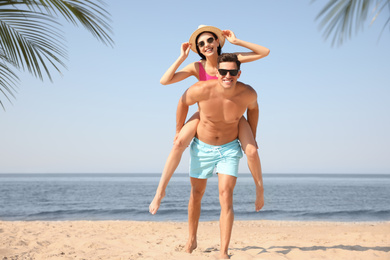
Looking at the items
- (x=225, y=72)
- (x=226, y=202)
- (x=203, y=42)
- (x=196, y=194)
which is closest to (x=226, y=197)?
(x=226, y=202)

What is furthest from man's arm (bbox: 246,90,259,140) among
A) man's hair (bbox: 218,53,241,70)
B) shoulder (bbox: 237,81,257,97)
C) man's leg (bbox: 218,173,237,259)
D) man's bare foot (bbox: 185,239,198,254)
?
man's bare foot (bbox: 185,239,198,254)

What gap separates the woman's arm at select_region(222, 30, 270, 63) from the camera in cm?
424

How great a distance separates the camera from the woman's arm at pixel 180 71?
173 inches

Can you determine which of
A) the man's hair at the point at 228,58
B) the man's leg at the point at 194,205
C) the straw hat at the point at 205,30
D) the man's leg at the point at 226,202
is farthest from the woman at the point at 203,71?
the man's leg at the point at 194,205

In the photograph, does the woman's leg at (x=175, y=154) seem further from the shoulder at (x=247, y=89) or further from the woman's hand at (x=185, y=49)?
the woman's hand at (x=185, y=49)

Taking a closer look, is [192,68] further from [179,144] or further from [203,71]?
[179,144]

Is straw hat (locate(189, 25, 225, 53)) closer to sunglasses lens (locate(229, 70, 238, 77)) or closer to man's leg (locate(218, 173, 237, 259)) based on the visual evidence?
sunglasses lens (locate(229, 70, 238, 77))

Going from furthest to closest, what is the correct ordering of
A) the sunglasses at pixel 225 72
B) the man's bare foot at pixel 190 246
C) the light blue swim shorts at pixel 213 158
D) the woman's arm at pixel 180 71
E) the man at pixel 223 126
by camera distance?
the man's bare foot at pixel 190 246 → the light blue swim shorts at pixel 213 158 → the woman's arm at pixel 180 71 → the man at pixel 223 126 → the sunglasses at pixel 225 72

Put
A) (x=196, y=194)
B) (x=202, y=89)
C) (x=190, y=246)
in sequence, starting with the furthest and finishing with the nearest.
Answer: (x=190, y=246) → (x=196, y=194) → (x=202, y=89)

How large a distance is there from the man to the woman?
13 cm

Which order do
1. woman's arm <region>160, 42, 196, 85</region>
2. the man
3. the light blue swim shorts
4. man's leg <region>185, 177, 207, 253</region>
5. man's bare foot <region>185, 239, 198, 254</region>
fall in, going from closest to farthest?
1. the man
2. woman's arm <region>160, 42, 196, 85</region>
3. the light blue swim shorts
4. man's leg <region>185, 177, 207, 253</region>
5. man's bare foot <region>185, 239, 198, 254</region>

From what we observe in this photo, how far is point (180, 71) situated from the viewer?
180 inches

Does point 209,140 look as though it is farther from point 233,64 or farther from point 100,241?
point 100,241

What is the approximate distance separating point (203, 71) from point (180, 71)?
290mm
